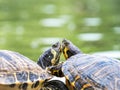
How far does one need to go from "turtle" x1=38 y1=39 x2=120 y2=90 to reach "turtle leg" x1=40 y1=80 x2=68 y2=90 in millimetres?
52

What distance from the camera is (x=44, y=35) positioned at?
A: 16.2m

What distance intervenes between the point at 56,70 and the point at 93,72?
0.42m

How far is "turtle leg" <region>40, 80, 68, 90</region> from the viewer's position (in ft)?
16.2

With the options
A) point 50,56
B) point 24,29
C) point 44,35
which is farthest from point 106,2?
point 50,56

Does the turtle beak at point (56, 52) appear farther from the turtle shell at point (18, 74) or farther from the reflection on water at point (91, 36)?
the reflection on water at point (91, 36)

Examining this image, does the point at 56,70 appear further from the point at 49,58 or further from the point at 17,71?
the point at 17,71

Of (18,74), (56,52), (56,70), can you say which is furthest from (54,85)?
(56,52)

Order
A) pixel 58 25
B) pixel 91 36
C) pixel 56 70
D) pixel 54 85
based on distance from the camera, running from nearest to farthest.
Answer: pixel 54 85
pixel 56 70
pixel 91 36
pixel 58 25

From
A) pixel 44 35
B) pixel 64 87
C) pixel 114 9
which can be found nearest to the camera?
pixel 64 87

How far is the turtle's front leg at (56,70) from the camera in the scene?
518cm

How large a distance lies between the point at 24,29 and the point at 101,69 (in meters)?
13.6

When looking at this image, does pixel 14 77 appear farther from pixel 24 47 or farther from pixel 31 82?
pixel 24 47

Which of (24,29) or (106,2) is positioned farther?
(106,2)

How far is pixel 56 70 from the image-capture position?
5.21 meters
